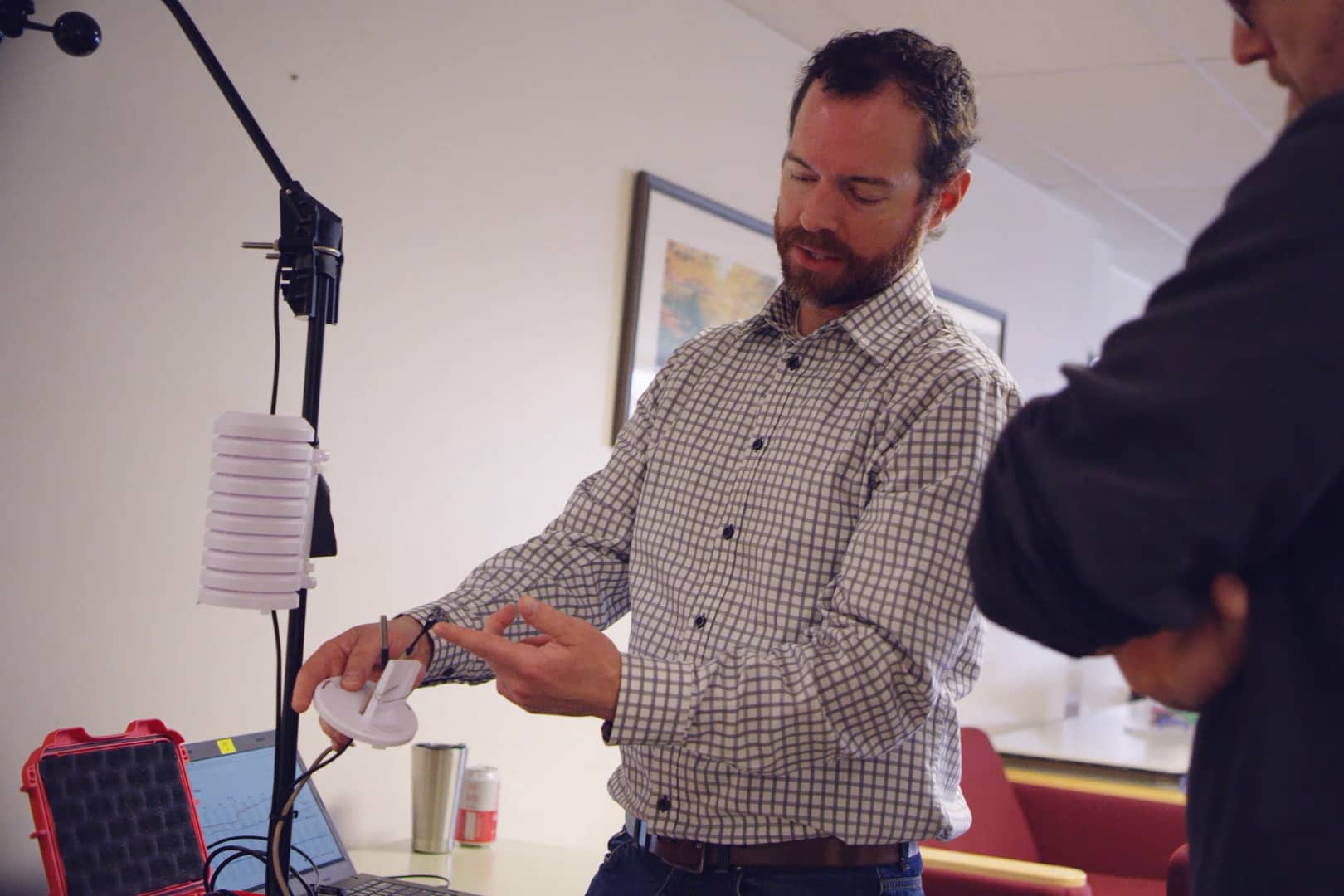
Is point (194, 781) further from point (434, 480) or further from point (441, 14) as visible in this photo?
point (441, 14)

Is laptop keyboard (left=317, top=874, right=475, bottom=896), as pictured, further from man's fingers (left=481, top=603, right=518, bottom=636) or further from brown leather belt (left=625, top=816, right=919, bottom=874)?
man's fingers (left=481, top=603, right=518, bottom=636)

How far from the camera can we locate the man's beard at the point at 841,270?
4.80ft

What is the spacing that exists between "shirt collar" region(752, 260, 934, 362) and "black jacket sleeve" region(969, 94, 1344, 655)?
0.72 m

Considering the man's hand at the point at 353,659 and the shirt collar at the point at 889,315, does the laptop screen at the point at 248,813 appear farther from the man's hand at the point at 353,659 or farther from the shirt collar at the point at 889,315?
the shirt collar at the point at 889,315

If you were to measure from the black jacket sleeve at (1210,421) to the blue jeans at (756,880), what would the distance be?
689mm

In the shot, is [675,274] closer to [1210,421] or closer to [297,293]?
[297,293]

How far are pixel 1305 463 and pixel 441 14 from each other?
80.0 inches

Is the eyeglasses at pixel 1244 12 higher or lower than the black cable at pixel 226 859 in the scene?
higher

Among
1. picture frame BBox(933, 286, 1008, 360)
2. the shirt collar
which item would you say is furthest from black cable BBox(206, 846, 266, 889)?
picture frame BBox(933, 286, 1008, 360)

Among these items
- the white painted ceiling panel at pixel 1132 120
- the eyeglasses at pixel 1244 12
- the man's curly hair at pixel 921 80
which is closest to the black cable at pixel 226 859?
the man's curly hair at pixel 921 80

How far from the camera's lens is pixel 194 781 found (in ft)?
5.74

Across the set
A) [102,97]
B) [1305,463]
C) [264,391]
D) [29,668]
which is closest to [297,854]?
[29,668]

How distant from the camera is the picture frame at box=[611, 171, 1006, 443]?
2.85 m

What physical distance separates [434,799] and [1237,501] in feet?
5.98
